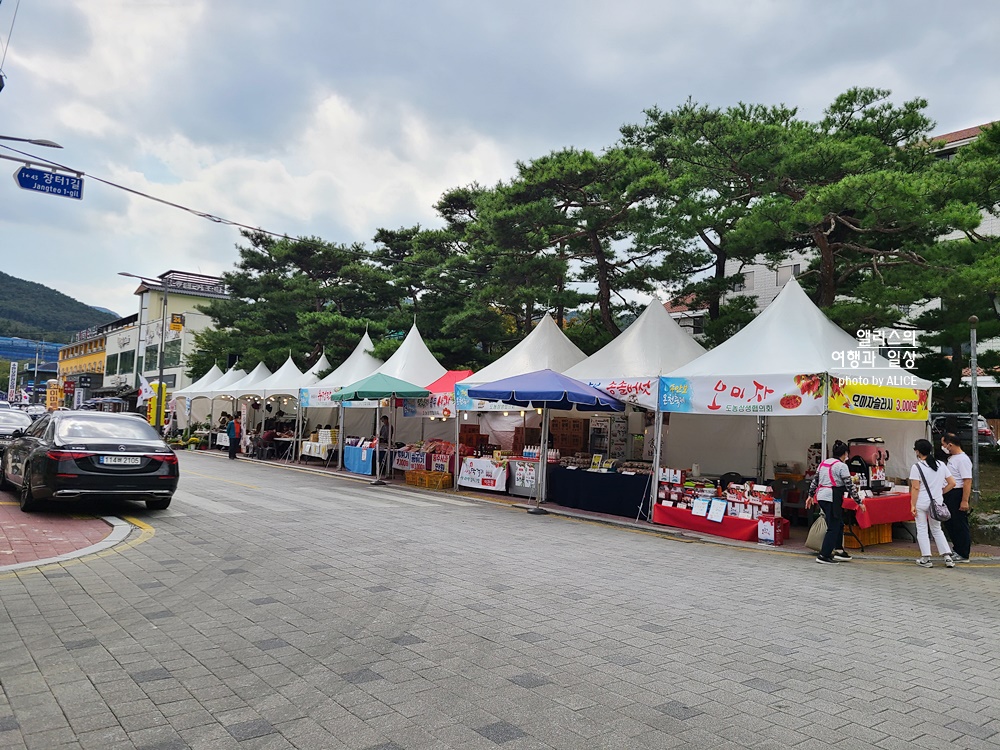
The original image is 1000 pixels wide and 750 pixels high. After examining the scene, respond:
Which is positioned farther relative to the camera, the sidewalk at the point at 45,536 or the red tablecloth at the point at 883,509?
the red tablecloth at the point at 883,509

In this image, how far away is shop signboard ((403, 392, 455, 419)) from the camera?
17828 millimetres

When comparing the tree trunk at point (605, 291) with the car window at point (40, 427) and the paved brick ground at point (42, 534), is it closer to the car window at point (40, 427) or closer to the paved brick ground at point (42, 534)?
the car window at point (40, 427)

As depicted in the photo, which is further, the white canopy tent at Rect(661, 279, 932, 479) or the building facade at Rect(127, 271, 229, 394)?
the building facade at Rect(127, 271, 229, 394)

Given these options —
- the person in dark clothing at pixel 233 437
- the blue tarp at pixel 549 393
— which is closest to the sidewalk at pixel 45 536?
the blue tarp at pixel 549 393

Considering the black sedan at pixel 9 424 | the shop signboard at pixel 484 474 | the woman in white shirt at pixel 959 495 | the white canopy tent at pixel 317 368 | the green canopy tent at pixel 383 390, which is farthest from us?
the white canopy tent at pixel 317 368

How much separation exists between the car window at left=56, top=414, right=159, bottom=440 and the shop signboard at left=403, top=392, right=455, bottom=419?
7.66 metres

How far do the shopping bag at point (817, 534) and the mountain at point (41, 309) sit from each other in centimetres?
13120

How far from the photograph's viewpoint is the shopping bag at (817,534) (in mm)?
10359

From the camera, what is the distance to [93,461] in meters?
10.2

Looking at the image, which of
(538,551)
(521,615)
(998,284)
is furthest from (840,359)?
(521,615)

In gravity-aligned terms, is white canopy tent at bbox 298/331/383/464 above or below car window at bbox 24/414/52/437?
above

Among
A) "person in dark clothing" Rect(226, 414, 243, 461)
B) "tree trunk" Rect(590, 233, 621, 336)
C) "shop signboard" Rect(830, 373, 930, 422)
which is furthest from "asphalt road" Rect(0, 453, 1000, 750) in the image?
"person in dark clothing" Rect(226, 414, 243, 461)

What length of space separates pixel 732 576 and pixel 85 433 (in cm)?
957

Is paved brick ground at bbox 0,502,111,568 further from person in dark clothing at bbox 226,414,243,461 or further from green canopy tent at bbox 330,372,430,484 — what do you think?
person in dark clothing at bbox 226,414,243,461
